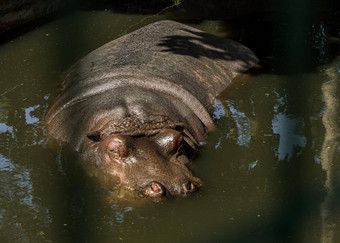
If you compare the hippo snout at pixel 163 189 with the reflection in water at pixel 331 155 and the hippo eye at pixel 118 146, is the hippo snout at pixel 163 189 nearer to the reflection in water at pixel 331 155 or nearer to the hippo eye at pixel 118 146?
the hippo eye at pixel 118 146

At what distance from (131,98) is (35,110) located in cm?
154

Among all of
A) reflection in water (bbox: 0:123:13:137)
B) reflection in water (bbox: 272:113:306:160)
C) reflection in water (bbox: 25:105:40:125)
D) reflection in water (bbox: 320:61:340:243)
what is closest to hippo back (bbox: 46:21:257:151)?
reflection in water (bbox: 25:105:40:125)

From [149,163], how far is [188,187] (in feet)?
1.35

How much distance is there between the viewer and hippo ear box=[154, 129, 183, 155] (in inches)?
200

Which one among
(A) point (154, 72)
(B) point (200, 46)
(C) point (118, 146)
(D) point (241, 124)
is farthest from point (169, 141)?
(B) point (200, 46)

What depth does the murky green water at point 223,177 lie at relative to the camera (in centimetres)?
422

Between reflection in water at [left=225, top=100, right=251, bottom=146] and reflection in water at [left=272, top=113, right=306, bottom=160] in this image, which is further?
reflection in water at [left=225, top=100, right=251, bottom=146]

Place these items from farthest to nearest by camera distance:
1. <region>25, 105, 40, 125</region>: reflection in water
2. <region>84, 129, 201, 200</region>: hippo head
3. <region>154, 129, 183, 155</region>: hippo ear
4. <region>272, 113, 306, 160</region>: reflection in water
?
<region>25, 105, 40, 125</region>: reflection in water
<region>272, 113, 306, 160</region>: reflection in water
<region>154, 129, 183, 155</region>: hippo ear
<region>84, 129, 201, 200</region>: hippo head

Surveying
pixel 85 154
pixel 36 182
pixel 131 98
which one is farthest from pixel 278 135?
pixel 36 182

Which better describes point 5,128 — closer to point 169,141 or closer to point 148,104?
point 148,104

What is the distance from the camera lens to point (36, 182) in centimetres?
503

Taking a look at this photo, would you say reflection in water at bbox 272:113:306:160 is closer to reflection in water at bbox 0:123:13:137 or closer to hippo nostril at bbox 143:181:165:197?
hippo nostril at bbox 143:181:165:197

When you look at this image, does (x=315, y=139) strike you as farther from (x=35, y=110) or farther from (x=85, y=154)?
(x=35, y=110)

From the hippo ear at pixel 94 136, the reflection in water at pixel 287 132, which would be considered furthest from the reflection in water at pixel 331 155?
the hippo ear at pixel 94 136
